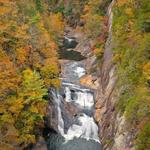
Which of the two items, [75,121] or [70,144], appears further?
[75,121]

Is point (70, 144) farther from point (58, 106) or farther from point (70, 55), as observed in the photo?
point (70, 55)

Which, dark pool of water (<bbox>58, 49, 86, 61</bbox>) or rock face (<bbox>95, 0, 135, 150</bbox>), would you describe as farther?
dark pool of water (<bbox>58, 49, 86, 61</bbox>)

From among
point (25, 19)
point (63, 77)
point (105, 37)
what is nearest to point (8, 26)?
point (25, 19)

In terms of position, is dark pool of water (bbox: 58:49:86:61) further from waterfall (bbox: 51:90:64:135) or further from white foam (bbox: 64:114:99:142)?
white foam (bbox: 64:114:99:142)

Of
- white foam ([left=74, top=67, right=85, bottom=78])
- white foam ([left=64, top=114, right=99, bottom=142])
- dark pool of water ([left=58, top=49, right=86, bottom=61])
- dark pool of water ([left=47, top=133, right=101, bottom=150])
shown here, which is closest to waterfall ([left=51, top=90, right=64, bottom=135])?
white foam ([left=64, top=114, right=99, bottom=142])

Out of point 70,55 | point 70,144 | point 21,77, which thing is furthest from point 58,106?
point 70,55

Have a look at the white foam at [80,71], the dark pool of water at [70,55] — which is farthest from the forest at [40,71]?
the dark pool of water at [70,55]

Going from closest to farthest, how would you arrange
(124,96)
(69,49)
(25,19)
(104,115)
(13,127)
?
1. (13,127)
2. (124,96)
3. (104,115)
4. (25,19)
5. (69,49)

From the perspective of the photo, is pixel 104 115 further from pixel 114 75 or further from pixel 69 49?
pixel 69 49

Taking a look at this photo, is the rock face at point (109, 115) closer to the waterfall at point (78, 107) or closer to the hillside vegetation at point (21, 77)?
the waterfall at point (78, 107)
